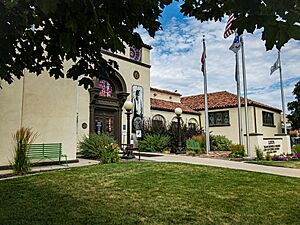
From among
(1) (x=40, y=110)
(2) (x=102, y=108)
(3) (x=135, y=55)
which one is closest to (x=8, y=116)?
(1) (x=40, y=110)

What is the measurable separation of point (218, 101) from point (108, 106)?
12.7 meters

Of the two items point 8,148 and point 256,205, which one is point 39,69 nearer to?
point 256,205

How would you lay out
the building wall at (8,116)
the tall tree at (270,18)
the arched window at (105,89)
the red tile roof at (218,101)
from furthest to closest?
1. the red tile roof at (218,101)
2. the arched window at (105,89)
3. the building wall at (8,116)
4. the tall tree at (270,18)

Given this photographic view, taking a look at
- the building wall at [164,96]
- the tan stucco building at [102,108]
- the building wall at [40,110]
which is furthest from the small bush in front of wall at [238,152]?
the building wall at [164,96]

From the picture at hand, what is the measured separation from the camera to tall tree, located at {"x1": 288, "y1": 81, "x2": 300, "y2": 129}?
1023 inches

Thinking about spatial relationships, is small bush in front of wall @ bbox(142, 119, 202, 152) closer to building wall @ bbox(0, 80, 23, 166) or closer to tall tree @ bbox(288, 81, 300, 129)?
building wall @ bbox(0, 80, 23, 166)

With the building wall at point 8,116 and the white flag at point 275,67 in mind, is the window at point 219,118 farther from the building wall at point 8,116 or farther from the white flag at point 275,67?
the building wall at point 8,116

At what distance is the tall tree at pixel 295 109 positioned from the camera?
1023 inches

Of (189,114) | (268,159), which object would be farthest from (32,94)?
(189,114)

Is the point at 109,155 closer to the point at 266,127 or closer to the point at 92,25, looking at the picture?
the point at 92,25

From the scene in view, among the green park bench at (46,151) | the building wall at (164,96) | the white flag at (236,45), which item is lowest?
the green park bench at (46,151)

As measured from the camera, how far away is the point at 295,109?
26.5 meters

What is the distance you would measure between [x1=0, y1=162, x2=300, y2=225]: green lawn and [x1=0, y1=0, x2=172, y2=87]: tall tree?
91.9 inches

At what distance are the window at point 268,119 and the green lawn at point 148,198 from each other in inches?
699
